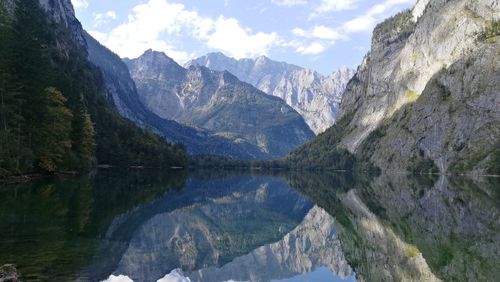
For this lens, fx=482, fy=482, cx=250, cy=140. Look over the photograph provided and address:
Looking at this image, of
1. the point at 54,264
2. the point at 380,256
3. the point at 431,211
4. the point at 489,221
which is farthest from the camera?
the point at 431,211

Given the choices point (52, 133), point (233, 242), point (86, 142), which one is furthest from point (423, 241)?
point (86, 142)

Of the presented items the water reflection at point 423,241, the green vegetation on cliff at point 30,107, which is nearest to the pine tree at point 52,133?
the green vegetation on cliff at point 30,107

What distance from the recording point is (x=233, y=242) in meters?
44.6

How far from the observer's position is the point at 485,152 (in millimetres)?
180500

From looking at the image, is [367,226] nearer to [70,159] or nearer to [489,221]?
[489,221]

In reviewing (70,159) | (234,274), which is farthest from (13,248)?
(70,159)

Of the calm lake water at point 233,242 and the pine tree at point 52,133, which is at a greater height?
the pine tree at point 52,133

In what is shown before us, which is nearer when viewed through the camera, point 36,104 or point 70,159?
point 36,104

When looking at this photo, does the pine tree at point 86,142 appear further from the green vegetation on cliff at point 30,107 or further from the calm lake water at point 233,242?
the calm lake water at point 233,242

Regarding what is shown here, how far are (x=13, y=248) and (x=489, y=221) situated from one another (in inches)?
1633

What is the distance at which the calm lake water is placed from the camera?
27.6m

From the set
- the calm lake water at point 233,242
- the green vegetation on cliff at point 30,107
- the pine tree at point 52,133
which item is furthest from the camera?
the pine tree at point 52,133

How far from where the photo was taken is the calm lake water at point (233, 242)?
1086 inches

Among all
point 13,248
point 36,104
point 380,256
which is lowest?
point 380,256
